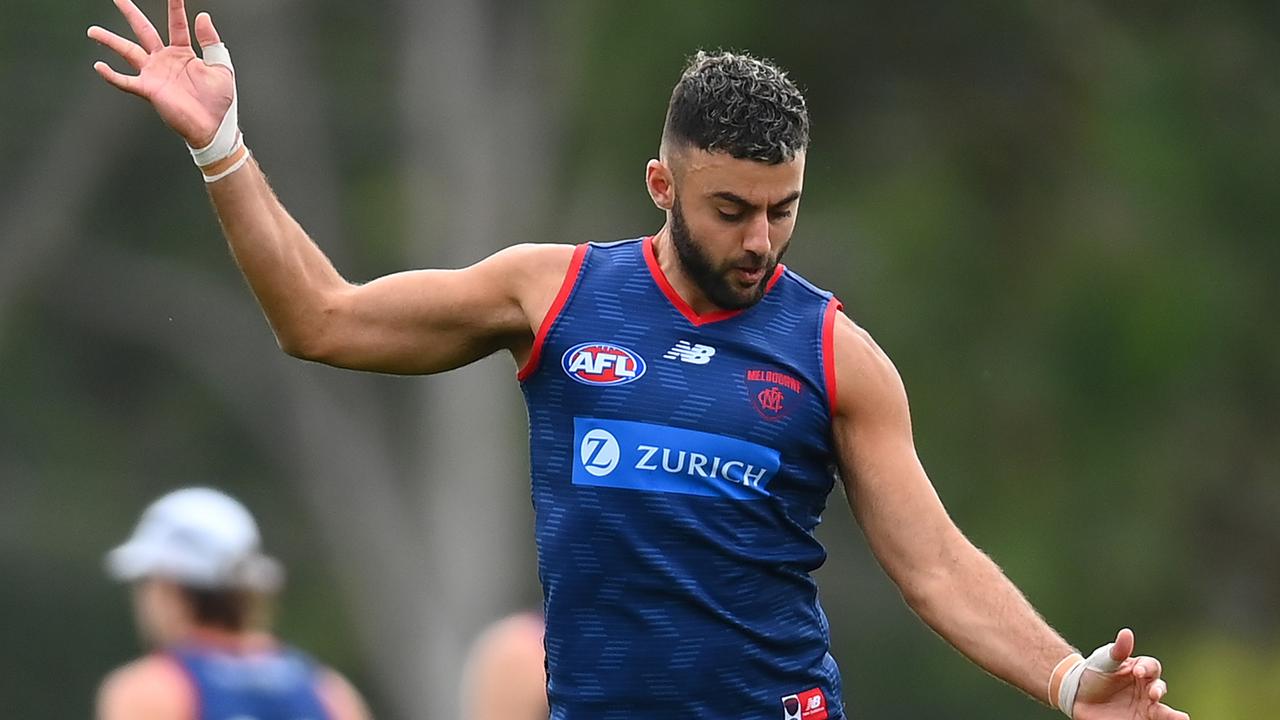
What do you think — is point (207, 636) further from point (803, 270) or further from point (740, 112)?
point (803, 270)

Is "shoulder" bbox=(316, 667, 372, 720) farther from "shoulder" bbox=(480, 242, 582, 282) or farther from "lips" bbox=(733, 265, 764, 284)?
"lips" bbox=(733, 265, 764, 284)

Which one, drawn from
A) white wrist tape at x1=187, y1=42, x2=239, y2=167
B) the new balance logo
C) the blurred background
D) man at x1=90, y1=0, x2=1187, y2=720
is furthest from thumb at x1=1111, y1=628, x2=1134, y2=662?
the blurred background

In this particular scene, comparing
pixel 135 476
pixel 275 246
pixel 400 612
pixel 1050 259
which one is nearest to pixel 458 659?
pixel 400 612

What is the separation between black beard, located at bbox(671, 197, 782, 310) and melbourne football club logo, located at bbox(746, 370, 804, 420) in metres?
0.17

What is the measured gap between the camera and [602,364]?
5.50 m

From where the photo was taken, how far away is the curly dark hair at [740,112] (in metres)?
5.48

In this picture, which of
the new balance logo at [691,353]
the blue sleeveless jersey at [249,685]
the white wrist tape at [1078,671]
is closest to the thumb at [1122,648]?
the white wrist tape at [1078,671]

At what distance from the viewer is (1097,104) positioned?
810 inches

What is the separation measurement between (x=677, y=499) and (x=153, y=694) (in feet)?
7.88

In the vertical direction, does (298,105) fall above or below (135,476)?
above

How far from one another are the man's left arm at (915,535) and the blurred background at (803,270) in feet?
44.9

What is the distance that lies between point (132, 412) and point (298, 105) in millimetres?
3892

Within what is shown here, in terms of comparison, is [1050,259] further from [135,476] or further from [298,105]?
[135,476]

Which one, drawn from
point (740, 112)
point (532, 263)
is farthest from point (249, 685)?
point (740, 112)
